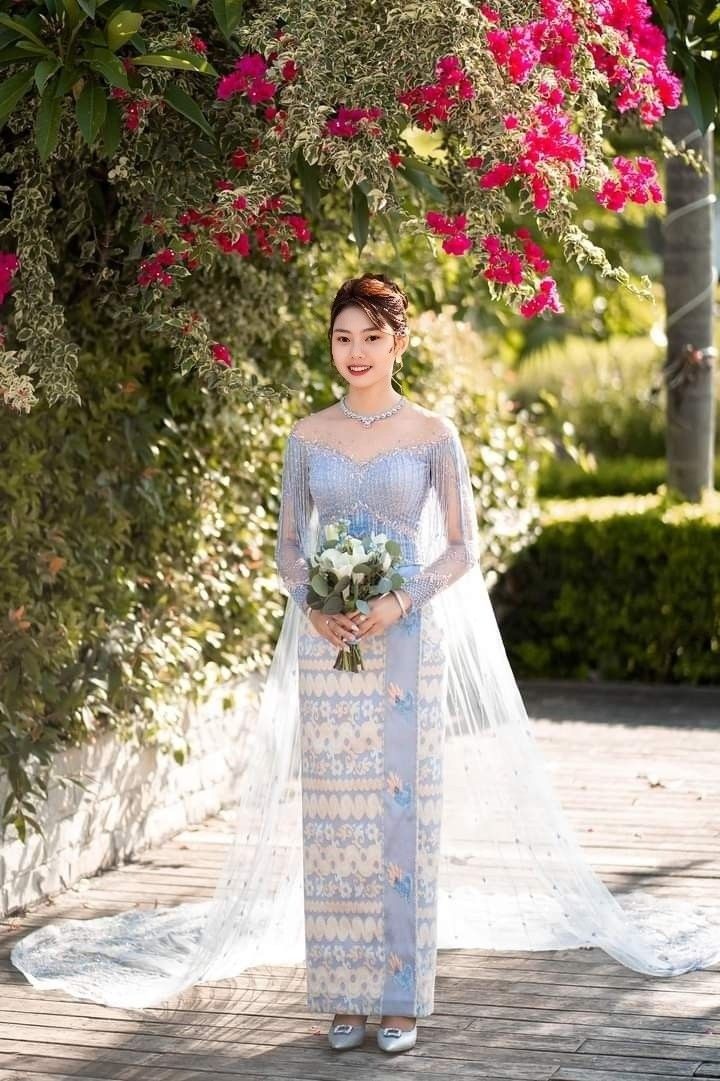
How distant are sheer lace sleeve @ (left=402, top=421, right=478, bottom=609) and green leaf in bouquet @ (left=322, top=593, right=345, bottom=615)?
0.84 ft

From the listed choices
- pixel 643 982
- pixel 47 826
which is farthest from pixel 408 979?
pixel 47 826

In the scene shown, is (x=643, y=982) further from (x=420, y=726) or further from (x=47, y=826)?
(x=47, y=826)

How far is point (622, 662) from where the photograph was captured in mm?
9125

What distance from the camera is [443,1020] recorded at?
4.25 m

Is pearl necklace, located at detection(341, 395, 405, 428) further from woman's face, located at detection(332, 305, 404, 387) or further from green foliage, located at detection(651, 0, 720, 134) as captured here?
green foliage, located at detection(651, 0, 720, 134)

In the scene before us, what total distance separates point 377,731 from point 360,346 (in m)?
0.97

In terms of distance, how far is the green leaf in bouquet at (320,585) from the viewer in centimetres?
401

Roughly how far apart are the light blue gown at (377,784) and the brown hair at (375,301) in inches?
12.8

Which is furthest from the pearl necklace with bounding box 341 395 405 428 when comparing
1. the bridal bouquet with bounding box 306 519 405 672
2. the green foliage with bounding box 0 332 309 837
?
the green foliage with bounding box 0 332 309 837

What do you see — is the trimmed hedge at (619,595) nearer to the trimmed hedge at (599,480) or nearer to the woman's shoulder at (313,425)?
the trimmed hedge at (599,480)

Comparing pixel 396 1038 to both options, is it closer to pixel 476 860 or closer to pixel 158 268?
pixel 476 860

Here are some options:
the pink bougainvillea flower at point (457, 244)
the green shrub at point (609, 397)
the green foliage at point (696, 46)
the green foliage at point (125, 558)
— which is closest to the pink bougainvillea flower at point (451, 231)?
the pink bougainvillea flower at point (457, 244)

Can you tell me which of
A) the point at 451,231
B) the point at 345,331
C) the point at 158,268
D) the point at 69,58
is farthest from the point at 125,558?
the point at 69,58

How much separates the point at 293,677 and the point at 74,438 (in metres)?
1.36
